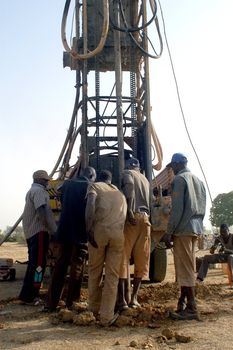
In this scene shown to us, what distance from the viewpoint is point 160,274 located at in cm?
870

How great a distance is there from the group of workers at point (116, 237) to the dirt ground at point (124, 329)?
0.18m

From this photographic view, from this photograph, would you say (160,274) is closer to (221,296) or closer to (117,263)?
(221,296)

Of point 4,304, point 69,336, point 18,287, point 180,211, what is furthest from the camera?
point 18,287

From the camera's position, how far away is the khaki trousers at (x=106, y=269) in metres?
5.35

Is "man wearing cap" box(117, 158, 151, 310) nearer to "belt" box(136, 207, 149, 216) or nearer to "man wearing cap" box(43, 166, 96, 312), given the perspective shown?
"belt" box(136, 207, 149, 216)

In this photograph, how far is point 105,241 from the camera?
17.9 ft

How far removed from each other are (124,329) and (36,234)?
2.15m

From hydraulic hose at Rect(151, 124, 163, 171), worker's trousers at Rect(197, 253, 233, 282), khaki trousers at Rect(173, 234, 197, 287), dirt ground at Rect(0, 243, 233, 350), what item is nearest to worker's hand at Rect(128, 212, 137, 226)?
khaki trousers at Rect(173, 234, 197, 287)

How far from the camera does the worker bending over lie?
537 centimetres

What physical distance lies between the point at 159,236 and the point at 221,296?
1219mm

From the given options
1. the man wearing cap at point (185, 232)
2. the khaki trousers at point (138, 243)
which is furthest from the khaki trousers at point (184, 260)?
the khaki trousers at point (138, 243)

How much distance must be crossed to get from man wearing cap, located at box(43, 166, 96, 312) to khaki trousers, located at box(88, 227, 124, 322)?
0.54 meters

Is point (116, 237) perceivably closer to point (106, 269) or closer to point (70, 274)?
point (106, 269)

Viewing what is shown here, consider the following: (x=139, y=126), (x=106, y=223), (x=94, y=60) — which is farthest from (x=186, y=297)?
→ (x=94, y=60)
